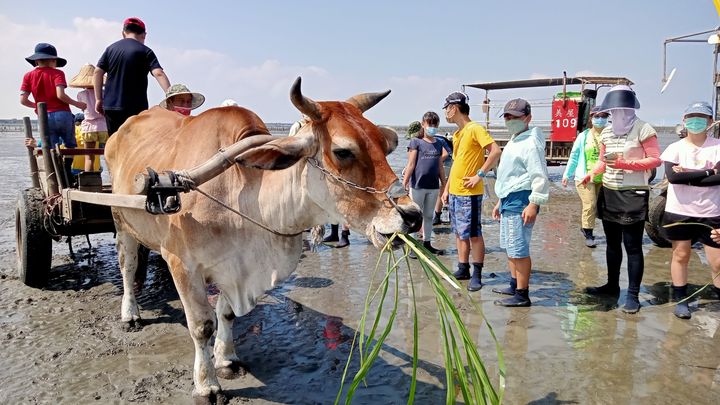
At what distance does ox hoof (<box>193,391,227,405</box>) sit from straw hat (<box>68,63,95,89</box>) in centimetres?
533

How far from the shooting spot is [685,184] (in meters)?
4.67

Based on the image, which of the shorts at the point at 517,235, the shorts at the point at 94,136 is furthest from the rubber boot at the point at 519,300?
the shorts at the point at 94,136

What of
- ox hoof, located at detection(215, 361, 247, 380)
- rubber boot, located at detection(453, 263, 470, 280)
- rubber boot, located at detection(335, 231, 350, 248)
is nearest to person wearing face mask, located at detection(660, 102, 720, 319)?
rubber boot, located at detection(453, 263, 470, 280)

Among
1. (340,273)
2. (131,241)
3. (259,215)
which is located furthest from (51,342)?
(340,273)

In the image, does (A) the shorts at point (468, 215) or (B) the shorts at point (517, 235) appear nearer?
(B) the shorts at point (517, 235)

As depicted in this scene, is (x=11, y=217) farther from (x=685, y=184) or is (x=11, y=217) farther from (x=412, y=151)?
(x=685, y=184)

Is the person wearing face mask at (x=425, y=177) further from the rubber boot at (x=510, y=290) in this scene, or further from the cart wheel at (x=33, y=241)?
the cart wheel at (x=33, y=241)

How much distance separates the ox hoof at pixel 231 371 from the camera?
3619 mm

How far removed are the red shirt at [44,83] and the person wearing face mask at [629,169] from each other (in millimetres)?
6174

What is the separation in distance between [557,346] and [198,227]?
9.90 ft

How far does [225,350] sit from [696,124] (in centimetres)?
464

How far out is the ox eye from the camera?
271cm

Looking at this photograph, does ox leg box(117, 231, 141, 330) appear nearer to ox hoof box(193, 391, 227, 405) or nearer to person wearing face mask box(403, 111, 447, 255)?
ox hoof box(193, 391, 227, 405)

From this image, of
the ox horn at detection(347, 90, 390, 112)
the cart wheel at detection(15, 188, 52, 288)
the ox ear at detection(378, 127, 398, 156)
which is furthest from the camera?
the cart wheel at detection(15, 188, 52, 288)
